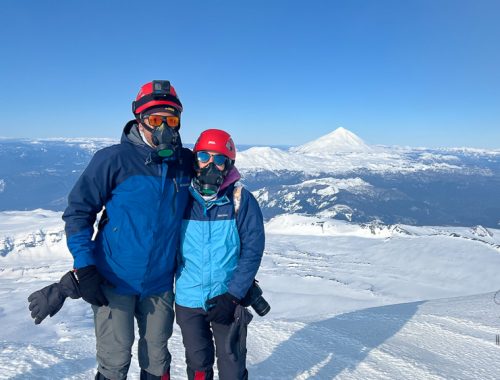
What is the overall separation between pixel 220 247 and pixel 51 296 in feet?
6.16

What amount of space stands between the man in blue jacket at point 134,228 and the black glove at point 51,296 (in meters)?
0.12

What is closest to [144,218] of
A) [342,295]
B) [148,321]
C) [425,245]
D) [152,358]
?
[148,321]

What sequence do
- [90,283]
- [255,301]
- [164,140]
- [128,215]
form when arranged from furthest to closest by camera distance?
[255,301]
[164,140]
[128,215]
[90,283]

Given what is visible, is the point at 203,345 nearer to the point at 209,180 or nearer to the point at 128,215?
the point at 128,215

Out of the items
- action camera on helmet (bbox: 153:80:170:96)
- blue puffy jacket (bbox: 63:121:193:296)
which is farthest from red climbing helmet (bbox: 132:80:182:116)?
blue puffy jacket (bbox: 63:121:193:296)

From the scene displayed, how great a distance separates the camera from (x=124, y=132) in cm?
427

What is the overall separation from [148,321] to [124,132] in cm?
232

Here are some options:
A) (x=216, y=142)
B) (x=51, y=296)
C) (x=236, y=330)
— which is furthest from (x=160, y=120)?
(x=236, y=330)

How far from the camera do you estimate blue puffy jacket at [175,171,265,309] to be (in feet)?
14.1

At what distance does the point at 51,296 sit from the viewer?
3748 mm

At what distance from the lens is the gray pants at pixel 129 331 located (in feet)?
13.4

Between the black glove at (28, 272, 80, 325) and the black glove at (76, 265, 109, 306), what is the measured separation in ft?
0.33

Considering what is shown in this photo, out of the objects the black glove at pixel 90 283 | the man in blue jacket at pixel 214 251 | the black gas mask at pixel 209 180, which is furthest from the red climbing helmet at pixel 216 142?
the black glove at pixel 90 283

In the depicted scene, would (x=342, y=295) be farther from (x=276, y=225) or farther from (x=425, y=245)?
A: (x=276, y=225)
